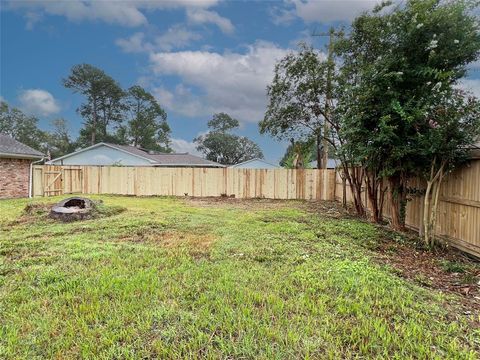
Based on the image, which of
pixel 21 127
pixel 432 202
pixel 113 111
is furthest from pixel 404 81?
pixel 21 127

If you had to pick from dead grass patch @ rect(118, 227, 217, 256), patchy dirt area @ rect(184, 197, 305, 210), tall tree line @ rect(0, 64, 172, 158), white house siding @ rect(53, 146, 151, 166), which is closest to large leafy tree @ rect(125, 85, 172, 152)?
tall tree line @ rect(0, 64, 172, 158)

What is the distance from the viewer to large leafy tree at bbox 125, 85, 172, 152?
3200cm

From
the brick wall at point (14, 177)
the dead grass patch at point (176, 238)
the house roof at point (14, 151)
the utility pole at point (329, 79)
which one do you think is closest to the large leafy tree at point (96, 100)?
the house roof at point (14, 151)

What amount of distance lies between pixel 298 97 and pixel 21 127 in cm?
3327

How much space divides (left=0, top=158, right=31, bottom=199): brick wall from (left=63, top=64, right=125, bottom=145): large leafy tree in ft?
61.9

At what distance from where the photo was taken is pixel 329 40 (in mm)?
9148

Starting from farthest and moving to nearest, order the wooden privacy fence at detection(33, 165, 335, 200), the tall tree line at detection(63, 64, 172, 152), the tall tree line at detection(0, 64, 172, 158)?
the tall tree line at detection(0, 64, 172, 158), the tall tree line at detection(63, 64, 172, 152), the wooden privacy fence at detection(33, 165, 335, 200)

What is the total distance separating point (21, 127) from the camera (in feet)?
101

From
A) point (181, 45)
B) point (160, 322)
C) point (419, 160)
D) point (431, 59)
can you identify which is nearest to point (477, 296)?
point (419, 160)

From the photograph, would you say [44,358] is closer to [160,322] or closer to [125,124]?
[160,322]

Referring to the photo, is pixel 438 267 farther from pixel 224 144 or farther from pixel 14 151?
pixel 224 144

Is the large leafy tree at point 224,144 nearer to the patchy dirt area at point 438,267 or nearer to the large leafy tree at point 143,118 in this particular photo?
the large leafy tree at point 143,118

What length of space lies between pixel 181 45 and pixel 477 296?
1221cm

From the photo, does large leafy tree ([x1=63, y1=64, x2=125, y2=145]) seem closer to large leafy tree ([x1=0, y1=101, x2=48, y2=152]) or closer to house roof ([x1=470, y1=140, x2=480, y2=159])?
large leafy tree ([x1=0, y1=101, x2=48, y2=152])
